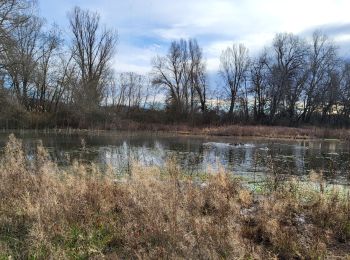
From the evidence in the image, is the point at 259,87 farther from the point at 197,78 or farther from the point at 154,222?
the point at 154,222

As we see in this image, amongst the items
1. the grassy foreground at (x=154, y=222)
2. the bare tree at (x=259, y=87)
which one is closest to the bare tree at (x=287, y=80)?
the bare tree at (x=259, y=87)

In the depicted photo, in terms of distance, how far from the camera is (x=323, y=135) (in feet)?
142

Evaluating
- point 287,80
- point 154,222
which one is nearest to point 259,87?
point 287,80

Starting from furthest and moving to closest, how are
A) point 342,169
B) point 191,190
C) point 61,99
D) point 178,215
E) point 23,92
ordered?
point 61,99, point 23,92, point 342,169, point 191,190, point 178,215

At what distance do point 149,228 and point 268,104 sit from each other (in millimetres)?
63213

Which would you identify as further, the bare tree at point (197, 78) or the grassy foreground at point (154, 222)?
the bare tree at point (197, 78)

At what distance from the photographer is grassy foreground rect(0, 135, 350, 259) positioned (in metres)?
5.11

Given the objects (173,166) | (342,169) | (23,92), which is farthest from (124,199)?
(23,92)

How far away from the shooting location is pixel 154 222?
5.52 meters

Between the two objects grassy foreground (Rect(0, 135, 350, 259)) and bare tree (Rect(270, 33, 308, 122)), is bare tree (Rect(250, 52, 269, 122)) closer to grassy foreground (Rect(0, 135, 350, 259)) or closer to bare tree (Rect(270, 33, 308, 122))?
bare tree (Rect(270, 33, 308, 122))

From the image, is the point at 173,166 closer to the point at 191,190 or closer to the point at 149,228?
the point at 191,190

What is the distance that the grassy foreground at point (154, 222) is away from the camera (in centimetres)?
511

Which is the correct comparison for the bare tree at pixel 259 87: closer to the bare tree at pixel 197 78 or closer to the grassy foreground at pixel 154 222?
the bare tree at pixel 197 78

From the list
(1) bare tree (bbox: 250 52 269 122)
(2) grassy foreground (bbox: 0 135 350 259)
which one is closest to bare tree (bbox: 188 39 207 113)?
(1) bare tree (bbox: 250 52 269 122)
